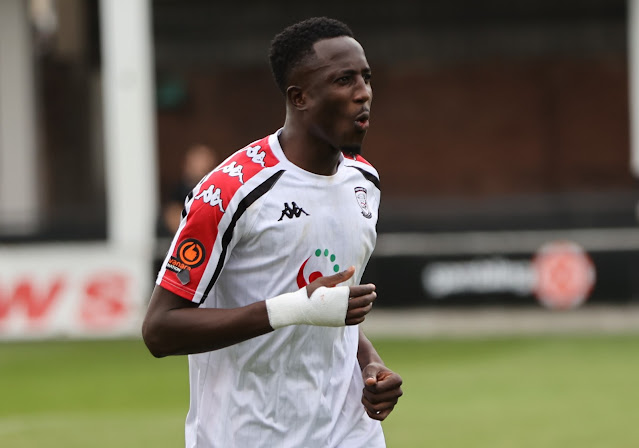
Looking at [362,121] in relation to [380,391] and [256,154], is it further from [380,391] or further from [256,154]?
[380,391]

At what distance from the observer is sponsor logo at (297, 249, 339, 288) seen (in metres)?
4.04

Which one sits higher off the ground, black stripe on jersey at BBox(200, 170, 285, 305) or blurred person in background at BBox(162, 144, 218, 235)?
black stripe on jersey at BBox(200, 170, 285, 305)

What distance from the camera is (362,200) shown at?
4.27 m

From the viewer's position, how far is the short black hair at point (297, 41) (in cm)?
402

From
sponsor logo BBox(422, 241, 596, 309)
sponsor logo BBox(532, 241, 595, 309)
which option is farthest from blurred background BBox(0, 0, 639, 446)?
sponsor logo BBox(532, 241, 595, 309)

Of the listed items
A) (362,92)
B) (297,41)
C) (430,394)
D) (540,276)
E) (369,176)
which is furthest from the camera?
A: (540,276)

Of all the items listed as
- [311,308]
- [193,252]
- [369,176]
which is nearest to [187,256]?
[193,252]

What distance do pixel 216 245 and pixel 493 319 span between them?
12216 millimetres

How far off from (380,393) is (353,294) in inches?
20.0

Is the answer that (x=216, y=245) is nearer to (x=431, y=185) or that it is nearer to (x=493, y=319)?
(x=493, y=319)

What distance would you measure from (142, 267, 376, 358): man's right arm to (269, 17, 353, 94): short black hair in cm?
75

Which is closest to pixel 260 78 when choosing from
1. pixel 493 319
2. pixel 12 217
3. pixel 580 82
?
pixel 580 82

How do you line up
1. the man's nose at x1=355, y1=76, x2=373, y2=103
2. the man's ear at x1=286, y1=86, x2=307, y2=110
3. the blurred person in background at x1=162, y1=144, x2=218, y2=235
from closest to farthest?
1. the man's nose at x1=355, y1=76, x2=373, y2=103
2. the man's ear at x1=286, y1=86, x2=307, y2=110
3. the blurred person in background at x1=162, y1=144, x2=218, y2=235

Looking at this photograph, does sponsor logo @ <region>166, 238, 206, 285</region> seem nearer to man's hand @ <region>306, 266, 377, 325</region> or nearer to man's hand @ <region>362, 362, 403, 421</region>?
man's hand @ <region>306, 266, 377, 325</region>
